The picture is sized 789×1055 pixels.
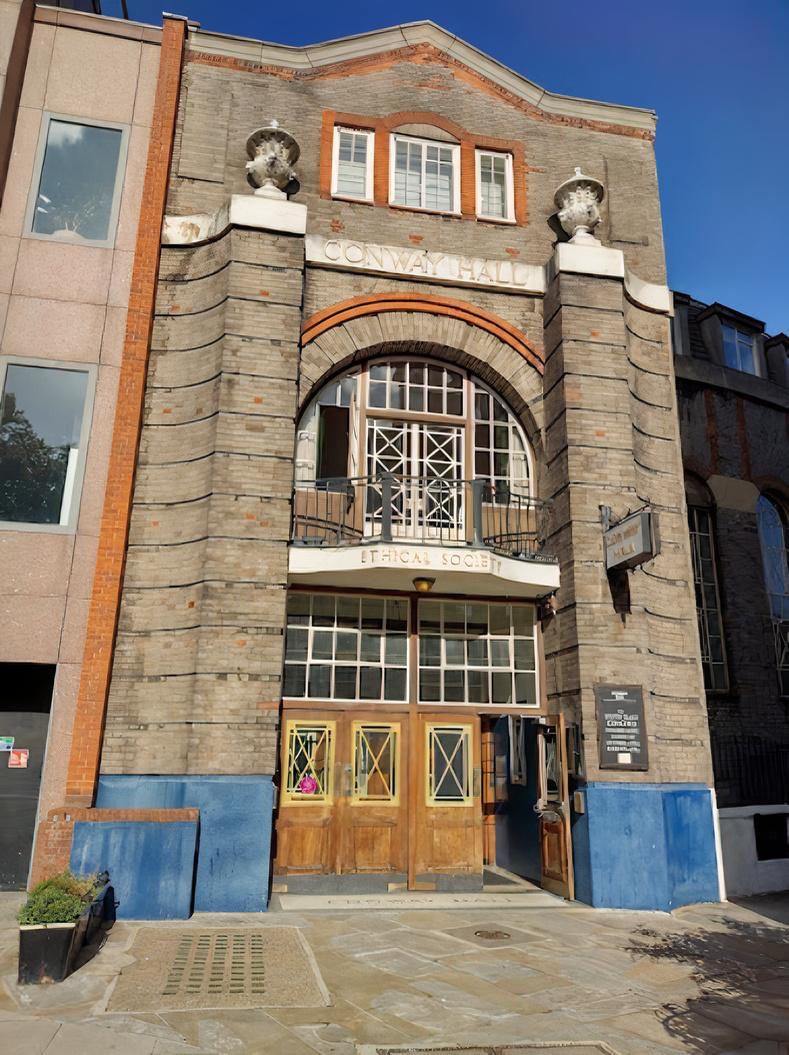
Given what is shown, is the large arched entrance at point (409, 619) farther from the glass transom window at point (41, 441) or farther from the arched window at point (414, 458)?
the glass transom window at point (41, 441)

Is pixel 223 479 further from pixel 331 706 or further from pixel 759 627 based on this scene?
pixel 759 627

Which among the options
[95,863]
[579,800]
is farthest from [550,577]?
[95,863]

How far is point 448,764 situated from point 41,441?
6.92 metres

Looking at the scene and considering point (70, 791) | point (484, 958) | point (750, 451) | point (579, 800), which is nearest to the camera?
point (484, 958)

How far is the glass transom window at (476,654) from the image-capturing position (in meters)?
11.2

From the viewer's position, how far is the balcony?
399 inches

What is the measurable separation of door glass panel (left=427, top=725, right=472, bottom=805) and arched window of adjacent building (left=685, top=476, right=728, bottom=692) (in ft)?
18.4

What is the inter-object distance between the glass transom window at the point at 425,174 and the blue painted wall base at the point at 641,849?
9251 millimetres

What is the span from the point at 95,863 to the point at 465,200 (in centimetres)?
1088

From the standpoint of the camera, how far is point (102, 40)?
1191cm

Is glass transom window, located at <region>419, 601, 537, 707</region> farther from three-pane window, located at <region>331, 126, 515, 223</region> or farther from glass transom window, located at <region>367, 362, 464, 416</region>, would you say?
three-pane window, located at <region>331, 126, 515, 223</region>

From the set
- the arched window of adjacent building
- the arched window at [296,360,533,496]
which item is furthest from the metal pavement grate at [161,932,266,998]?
the arched window of adjacent building

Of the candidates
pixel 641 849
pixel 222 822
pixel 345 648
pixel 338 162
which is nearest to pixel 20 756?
pixel 222 822

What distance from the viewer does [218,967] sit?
673cm
